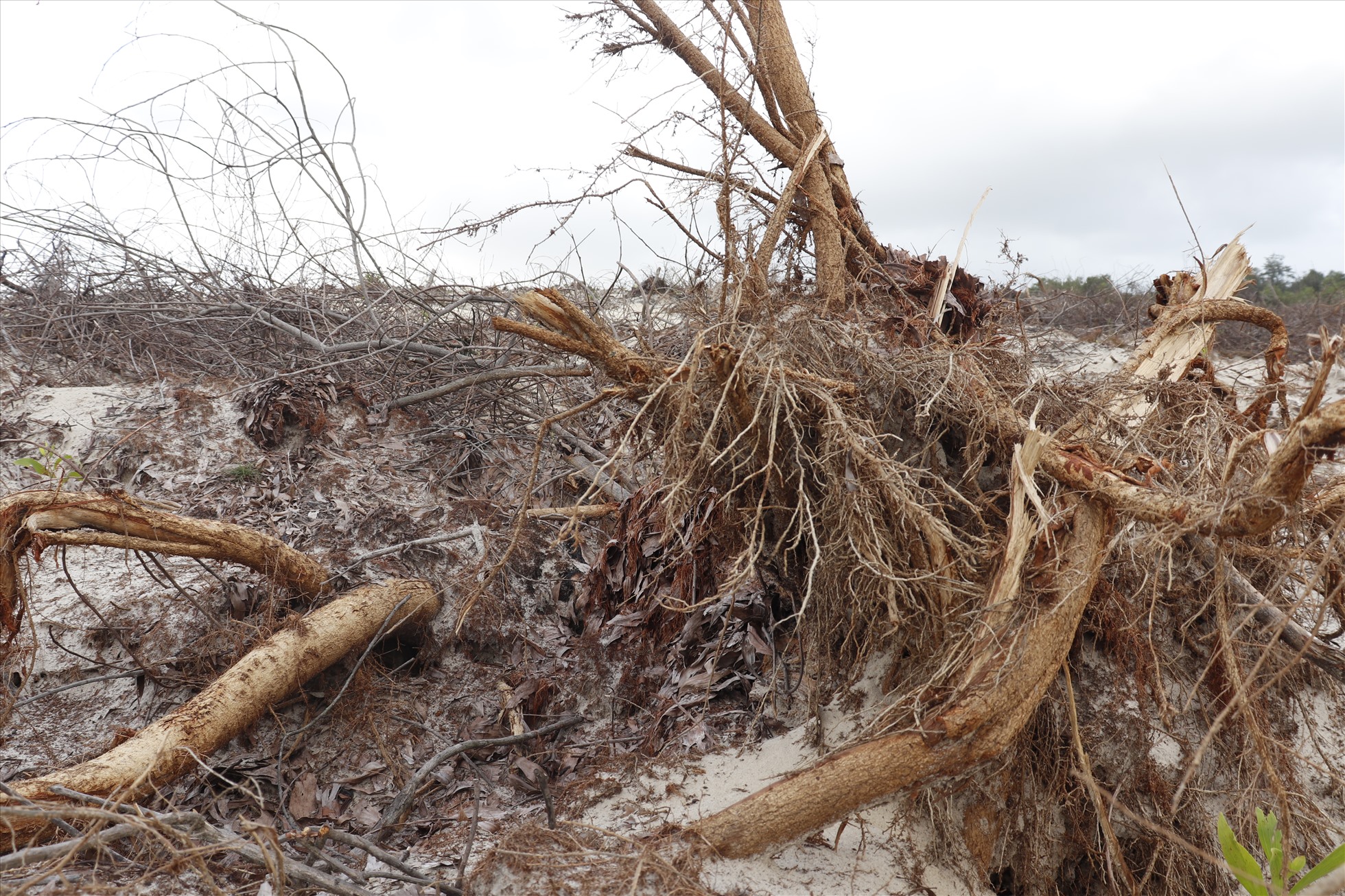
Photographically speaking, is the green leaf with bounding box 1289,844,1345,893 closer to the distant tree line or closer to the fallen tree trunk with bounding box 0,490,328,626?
the fallen tree trunk with bounding box 0,490,328,626

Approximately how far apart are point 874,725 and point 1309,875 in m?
1.22

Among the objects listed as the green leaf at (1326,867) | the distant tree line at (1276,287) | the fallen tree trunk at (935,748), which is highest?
the distant tree line at (1276,287)

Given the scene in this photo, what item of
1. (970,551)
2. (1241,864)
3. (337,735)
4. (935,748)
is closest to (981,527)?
(970,551)

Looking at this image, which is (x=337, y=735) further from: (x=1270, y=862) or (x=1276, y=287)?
(x=1276, y=287)

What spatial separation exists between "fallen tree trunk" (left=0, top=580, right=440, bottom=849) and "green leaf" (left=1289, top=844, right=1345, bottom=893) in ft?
10.6

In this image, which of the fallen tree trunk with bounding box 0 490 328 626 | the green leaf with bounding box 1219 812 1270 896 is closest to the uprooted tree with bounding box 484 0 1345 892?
the green leaf with bounding box 1219 812 1270 896

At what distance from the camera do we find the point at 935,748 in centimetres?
252

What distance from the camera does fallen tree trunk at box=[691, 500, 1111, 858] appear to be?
252 cm

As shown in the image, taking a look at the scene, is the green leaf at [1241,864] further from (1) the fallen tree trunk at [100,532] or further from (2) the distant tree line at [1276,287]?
(2) the distant tree line at [1276,287]

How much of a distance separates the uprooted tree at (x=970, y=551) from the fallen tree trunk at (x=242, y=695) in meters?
0.02

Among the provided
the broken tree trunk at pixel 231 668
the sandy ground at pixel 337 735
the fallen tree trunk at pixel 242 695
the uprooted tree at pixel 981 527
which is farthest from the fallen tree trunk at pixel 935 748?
the broken tree trunk at pixel 231 668

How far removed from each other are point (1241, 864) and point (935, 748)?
816mm

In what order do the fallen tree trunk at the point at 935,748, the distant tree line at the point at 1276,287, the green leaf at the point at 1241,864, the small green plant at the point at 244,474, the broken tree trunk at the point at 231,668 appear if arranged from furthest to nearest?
the distant tree line at the point at 1276,287 < the small green plant at the point at 244,474 < the broken tree trunk at the point at 231,668 < the fallen tree trunk at the point at 935,748 < the green leaf at the point at 1241,864

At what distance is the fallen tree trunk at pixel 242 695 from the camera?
→ 2742mm
